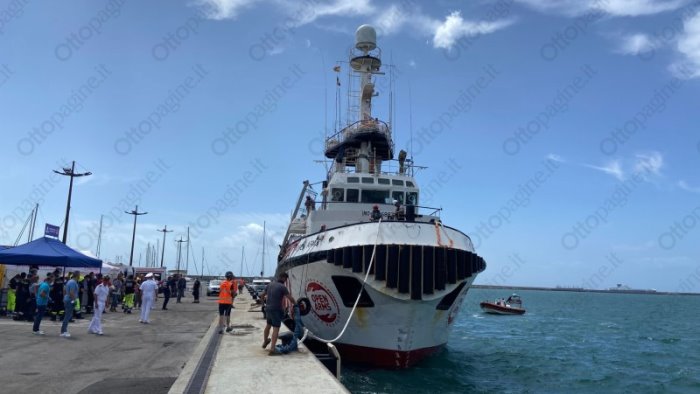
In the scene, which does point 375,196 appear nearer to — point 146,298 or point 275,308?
point 146,298

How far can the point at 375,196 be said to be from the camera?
60.2 ft

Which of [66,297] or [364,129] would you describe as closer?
[66,297]

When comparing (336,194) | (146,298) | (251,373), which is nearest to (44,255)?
(146,298)

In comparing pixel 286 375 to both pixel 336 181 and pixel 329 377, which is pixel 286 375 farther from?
pixel 336 181

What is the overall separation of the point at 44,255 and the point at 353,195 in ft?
37.0

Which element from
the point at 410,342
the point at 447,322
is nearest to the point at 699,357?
the point at 447,322

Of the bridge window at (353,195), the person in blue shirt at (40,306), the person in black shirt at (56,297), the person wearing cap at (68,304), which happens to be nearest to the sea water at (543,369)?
the bridge window at (353,195)

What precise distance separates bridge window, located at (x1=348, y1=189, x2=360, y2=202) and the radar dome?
10277 millimetres

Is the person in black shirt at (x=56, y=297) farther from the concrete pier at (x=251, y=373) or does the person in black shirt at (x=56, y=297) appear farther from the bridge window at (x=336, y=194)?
the bridge window at (x=336, y=194)

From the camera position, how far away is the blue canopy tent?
53.5ft

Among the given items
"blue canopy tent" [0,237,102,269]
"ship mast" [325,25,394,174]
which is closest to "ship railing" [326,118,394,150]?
"ship mast" [325,25,394,174]

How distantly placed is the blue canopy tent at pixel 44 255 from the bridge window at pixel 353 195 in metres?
10.4

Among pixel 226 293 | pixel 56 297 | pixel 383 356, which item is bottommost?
pixel 383 356

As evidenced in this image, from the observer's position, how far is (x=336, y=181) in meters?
18.3
